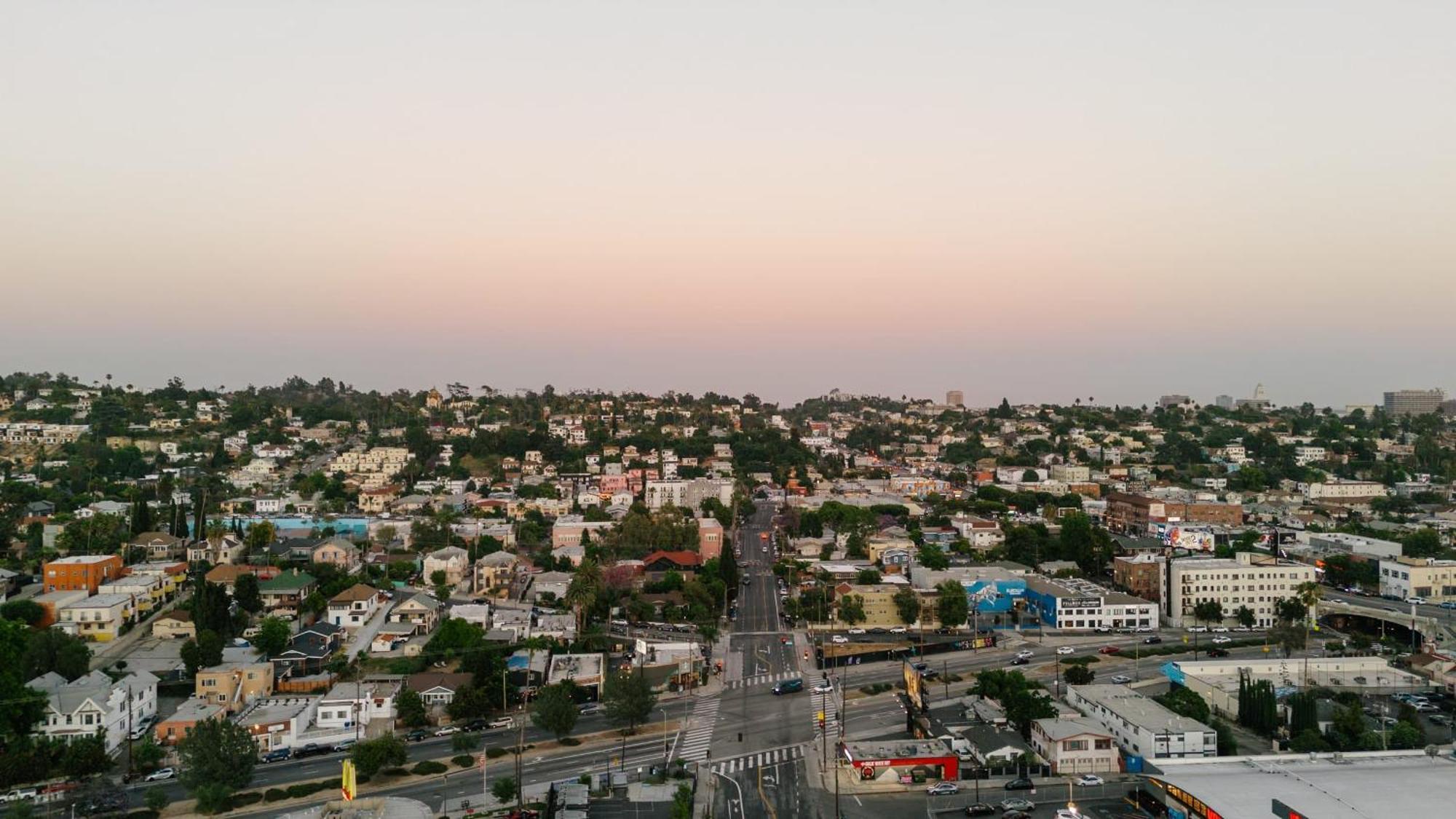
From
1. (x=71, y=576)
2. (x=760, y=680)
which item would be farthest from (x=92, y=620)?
(x=760, y=680)

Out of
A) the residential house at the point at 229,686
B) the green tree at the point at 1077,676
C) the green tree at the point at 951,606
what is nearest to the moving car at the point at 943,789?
the green tree at the point at 1077,676

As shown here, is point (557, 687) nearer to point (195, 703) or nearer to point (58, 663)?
point (195, 703)

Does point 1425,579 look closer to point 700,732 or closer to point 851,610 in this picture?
point 851,610

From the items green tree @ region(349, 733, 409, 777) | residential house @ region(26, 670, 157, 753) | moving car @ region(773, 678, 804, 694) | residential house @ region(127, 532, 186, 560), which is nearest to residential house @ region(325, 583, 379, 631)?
residential house @ region(26, 670, 157, 753)

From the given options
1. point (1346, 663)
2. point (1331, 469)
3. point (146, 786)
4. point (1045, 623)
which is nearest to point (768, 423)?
point (1331, 469)

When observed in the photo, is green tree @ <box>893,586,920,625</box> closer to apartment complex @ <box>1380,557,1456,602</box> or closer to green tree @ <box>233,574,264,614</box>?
apartment complex @ <box>1380,557,1456,602</box>

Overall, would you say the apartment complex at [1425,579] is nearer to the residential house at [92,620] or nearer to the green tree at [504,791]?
the green tree at [504,791]

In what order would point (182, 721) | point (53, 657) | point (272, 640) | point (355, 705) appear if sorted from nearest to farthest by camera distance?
point (182, 721) → point (355, 705) → point (53, 657) → point (272, 640)
